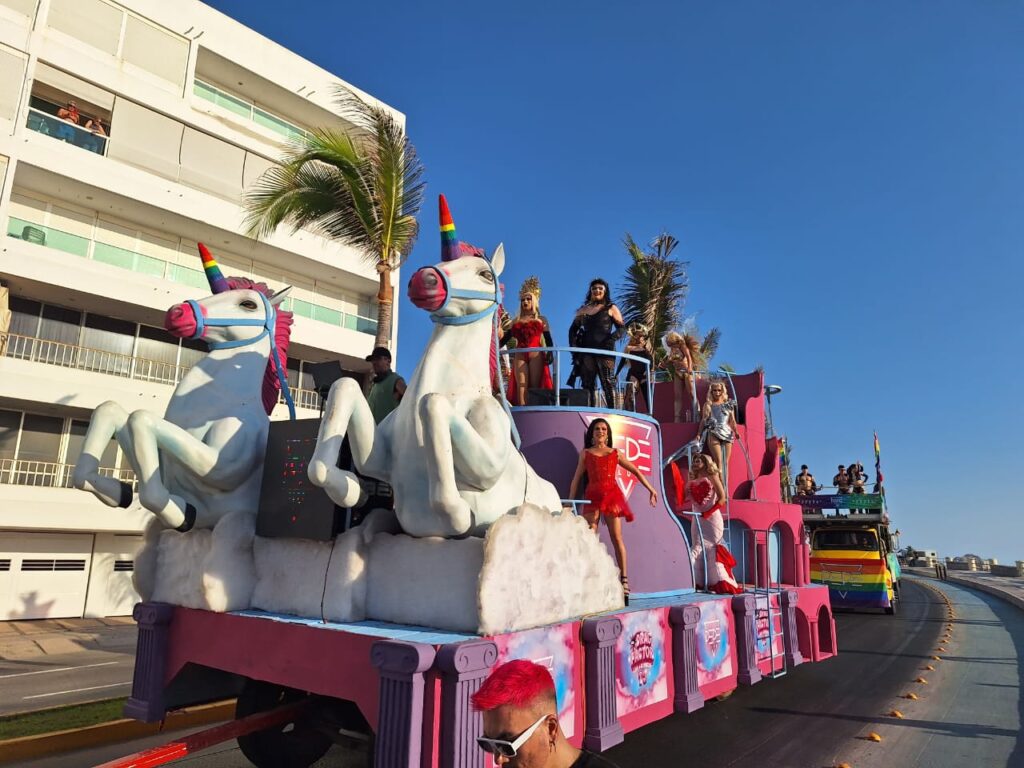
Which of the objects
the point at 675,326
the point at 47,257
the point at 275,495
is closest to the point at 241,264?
the point at 47,257

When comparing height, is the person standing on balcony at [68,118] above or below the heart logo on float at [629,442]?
above

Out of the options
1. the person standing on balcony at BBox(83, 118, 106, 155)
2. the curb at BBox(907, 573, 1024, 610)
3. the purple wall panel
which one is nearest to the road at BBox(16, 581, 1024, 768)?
the purple wall panel

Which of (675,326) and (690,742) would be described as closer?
(690,742)

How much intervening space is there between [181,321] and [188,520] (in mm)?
1242

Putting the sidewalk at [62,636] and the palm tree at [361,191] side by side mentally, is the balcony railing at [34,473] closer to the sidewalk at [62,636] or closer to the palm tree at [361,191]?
the sidewalk at [62,636]

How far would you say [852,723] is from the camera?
21.4 feet

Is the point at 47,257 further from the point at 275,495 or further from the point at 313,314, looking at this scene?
the point at 275,495

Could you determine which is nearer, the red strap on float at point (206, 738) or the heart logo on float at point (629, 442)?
the red strap on float at point (206, 738)

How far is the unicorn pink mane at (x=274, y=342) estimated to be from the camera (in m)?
4.68

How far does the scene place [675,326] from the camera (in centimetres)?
1599

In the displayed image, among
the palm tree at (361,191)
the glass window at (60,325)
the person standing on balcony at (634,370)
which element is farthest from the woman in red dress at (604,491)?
the glass window at (60,325)

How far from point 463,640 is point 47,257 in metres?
15.4

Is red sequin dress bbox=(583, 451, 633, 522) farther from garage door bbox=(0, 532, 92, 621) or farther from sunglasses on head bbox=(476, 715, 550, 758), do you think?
garage door bbox=(0, 532, 92, 621)

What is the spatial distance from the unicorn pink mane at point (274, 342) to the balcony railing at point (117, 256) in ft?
35.1
